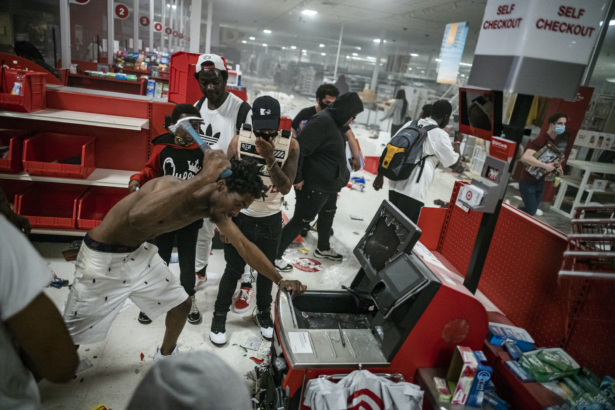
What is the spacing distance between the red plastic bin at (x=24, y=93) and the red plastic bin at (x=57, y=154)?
0.97ft

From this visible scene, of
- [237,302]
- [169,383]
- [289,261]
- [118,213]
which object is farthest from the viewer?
[289,261]

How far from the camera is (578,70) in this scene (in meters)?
1.54

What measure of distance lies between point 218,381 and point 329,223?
362 centimetres

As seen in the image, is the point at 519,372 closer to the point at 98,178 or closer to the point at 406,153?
the point at 406,153

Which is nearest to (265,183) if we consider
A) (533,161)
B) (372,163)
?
(533,161)

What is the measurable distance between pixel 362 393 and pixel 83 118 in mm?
3308

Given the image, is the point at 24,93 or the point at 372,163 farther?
the point at 372,163

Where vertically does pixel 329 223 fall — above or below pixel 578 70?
below

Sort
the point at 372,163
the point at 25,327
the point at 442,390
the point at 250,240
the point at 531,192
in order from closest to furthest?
the point at 25,327 → the point at 442,390 → the point at 250,240 → the point at 531,192 → the point at 372,163

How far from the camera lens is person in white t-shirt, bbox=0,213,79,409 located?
891 mm

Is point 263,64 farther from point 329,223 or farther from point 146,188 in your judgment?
point 146,188

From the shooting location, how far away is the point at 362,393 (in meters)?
1.56

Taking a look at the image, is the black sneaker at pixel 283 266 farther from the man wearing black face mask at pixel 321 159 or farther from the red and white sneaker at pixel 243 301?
the red and white sneaker at pixel 243 301

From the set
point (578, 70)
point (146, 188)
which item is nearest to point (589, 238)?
point (578, 70)
